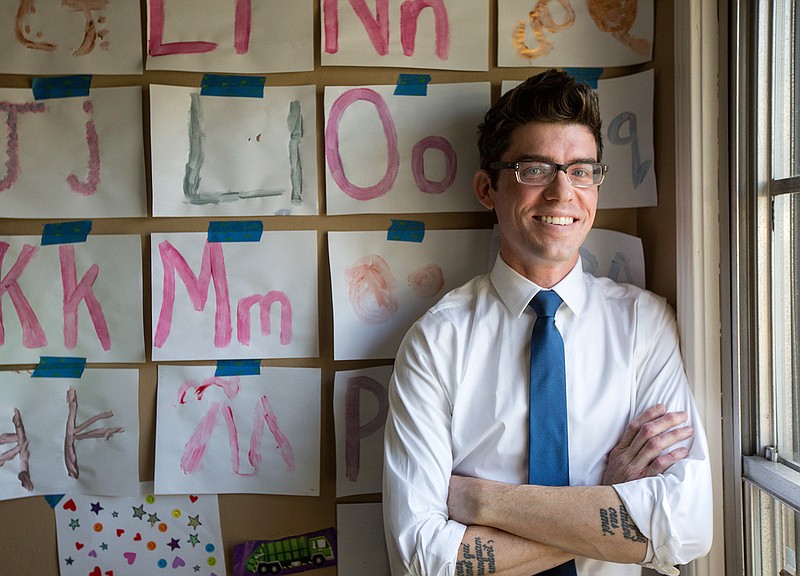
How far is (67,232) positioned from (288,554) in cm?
101

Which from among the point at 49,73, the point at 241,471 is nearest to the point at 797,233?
the point at 241,471

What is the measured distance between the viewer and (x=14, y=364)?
1668mm

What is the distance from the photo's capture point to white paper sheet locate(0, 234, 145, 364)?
165 centimetres

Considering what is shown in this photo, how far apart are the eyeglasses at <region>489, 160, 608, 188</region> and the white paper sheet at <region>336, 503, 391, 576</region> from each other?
0.90 meters

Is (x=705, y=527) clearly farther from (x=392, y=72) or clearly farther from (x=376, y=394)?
(x=392, y=72)

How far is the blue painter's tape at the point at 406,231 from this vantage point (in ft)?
5.38

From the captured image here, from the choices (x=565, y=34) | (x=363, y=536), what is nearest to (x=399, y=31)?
(x=565, y=34)

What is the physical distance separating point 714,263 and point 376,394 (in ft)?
2.78

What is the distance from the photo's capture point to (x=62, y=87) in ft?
5.41

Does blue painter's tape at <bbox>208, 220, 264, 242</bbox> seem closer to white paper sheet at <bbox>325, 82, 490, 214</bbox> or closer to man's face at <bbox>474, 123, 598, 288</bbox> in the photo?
white paper sheet at <bbox>325, 82, 490, 214</bbox>

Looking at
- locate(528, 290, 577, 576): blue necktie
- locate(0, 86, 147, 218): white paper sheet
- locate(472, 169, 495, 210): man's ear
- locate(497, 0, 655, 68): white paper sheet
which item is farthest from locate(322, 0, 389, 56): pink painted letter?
locate(528, 290, 577, 576): blue necktie

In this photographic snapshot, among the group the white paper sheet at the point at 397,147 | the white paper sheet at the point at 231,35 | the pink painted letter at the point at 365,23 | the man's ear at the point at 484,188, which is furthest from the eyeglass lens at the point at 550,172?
the white paper sheet at the point at 231,35

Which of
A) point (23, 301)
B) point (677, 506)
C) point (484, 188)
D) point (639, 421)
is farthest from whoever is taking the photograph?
point (23, 301)

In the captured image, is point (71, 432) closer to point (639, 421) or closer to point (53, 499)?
point (53, 499)
